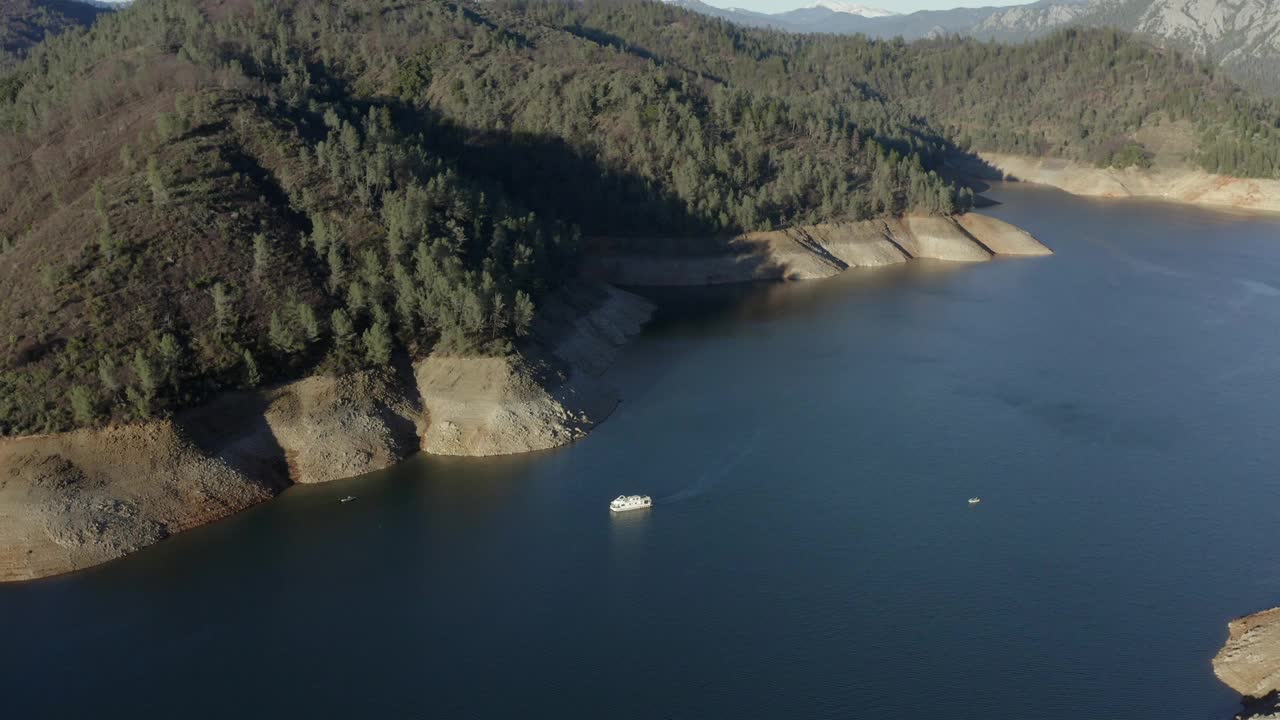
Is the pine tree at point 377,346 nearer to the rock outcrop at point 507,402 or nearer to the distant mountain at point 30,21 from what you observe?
the rock outcrop at point 507,402

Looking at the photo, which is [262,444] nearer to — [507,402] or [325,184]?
[507,402]

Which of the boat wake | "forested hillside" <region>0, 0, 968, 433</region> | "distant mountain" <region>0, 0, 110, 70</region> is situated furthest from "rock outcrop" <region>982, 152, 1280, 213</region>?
"distant mountain" <region>0, 0, 110, 70</region>

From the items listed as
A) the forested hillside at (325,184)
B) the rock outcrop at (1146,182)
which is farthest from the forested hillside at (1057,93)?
the forested hillside at (325,184)

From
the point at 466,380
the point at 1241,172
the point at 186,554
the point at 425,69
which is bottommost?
the point at 186,554

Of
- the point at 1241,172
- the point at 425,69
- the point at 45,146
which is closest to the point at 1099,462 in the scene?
the point at 45,146

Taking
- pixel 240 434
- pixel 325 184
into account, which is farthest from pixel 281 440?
pixel 325 184

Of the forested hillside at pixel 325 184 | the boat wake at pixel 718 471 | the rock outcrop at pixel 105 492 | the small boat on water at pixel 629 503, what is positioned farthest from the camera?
the forested hillside at pixel 325 184

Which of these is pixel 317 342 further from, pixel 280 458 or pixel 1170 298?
pixel 1170 298
